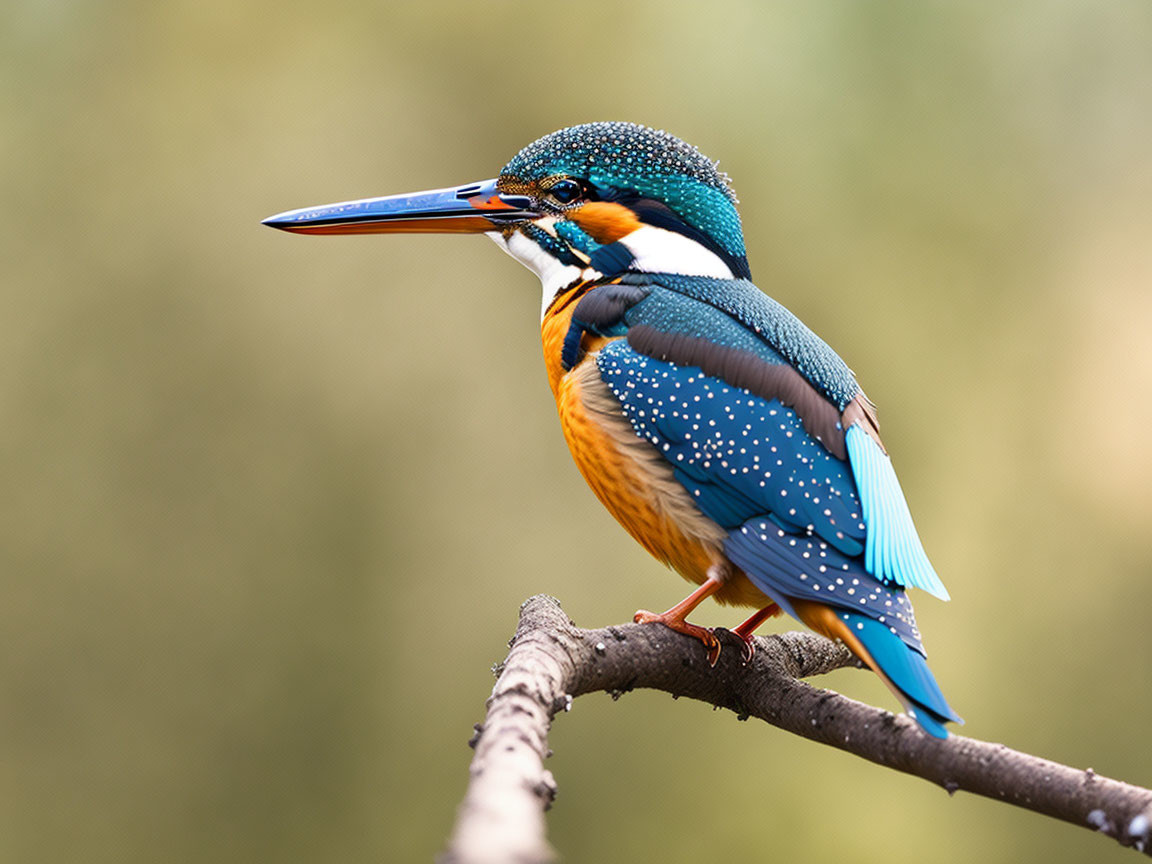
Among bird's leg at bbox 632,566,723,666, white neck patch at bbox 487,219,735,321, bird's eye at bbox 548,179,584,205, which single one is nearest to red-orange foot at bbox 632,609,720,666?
bird's leg at bbox 632,566,723,666

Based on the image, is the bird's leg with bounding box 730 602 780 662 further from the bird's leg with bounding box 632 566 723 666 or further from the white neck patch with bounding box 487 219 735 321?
the white neck patch with bounding box 487 219 735 321

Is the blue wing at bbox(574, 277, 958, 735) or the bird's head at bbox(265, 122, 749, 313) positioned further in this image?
the bird's head at bbox(265, 122, 749, 313)

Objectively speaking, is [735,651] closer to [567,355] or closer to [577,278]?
[567,355]

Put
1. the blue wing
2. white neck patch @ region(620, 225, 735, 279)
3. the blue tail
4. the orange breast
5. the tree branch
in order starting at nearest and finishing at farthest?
the tree branch → the blue tail → the blue wing → the orange breast → white neck patch @ region(620, 225, 735, 279)

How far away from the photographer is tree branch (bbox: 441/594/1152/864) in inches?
32.6

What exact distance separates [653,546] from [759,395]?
279mm

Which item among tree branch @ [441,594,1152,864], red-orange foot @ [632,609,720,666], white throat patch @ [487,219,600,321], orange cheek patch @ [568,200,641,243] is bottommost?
tree branch @ [441,594,1152,864]

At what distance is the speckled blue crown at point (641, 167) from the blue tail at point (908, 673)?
2.47 feet

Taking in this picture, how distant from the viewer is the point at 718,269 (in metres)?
1.88

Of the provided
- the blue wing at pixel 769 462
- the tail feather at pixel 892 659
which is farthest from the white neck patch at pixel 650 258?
the tail feather at pixel 892 659

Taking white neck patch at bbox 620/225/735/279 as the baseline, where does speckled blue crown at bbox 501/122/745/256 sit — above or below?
above

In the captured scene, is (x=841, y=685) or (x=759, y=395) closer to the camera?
(x=759, y=395)

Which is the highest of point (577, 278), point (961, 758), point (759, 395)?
point (577, 278)

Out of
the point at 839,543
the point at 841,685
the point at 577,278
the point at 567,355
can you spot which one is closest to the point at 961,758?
the point at 839,543
